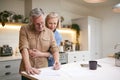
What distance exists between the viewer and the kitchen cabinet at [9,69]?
2729mm

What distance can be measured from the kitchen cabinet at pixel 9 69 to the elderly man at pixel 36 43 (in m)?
1.31

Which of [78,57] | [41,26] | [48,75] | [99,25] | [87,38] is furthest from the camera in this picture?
[99,25]

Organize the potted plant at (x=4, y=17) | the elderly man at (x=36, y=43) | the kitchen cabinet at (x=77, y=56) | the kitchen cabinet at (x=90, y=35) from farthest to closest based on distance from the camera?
1. the kitchen cabinet at (x=90, y=35)
2. the kitchen cabinet at (x=77, y=56)
3. the potted plant at (x=4, y=17)
4. the elderly man at (x=36, y=43)

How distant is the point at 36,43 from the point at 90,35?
10.8ft

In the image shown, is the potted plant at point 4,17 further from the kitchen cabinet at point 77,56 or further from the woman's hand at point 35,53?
the woman's hand at point 35,53

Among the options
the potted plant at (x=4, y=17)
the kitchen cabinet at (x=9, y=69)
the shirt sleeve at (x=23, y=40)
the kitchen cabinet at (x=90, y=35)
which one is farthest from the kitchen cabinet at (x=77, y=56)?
the shirt sleeve at (x=23, y=40)

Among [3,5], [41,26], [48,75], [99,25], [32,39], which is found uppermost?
[3,5]

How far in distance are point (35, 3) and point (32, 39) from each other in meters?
2.25

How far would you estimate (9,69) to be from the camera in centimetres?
281

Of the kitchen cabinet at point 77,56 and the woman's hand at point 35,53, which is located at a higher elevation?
the woman's hand at point 35,53

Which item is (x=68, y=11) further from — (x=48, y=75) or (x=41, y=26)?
(x=48, y=75)

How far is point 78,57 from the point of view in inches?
165

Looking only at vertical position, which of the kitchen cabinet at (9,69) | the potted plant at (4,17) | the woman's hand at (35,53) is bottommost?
the kitchen cabinet at (9,69)

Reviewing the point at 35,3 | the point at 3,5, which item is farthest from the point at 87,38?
the point at 3,5
